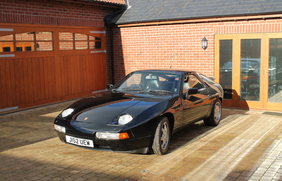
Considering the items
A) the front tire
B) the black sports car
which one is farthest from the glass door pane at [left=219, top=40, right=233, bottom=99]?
the front tire

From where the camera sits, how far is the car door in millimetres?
6254

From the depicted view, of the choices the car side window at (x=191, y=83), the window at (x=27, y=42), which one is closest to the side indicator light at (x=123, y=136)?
the car side window at (x=191, y=83)

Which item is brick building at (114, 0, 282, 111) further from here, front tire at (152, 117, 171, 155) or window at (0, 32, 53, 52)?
front tire at (152, 117, 171, 155)

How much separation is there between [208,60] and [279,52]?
2317mm

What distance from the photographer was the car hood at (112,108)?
5.03 metres

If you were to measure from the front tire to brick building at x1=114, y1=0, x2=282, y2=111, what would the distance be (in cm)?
547

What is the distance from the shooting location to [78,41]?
38.2ft

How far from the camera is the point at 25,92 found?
9750mm

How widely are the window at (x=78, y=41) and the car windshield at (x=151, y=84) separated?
5.10m

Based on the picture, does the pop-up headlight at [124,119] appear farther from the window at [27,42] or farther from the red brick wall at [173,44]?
the red brick wall at [173,44]

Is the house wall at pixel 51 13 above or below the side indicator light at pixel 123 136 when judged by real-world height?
above

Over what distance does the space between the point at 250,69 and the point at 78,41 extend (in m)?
6.23

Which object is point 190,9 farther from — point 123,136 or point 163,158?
point 123,136

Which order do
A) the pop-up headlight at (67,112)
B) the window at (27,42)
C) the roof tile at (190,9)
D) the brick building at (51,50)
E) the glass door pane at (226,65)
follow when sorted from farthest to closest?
the glass door pane at (226,65) → the roof tile at (190,9) → the brick building at (51,50) → the window at (27,42) → the pop-up headlight at (67,112)
